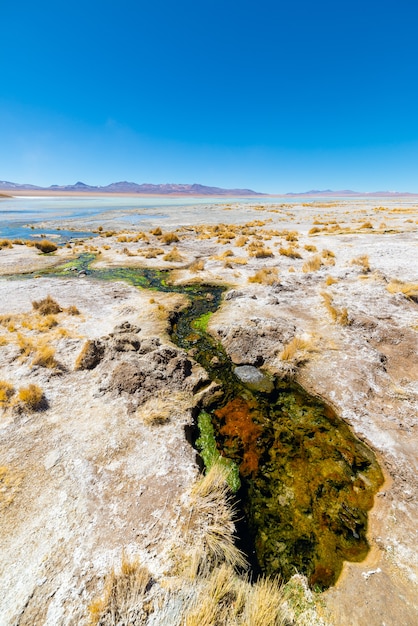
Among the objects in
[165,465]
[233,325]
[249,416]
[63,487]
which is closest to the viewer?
[63,487]

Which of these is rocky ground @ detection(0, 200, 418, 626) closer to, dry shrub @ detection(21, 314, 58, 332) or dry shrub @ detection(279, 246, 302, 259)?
dry shrub @ detection(21, 314, 58, 332)

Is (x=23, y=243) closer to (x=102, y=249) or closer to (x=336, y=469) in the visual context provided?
(x=102, y=249)

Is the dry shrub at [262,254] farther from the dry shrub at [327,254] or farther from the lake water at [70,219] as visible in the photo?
the lake water at [70,219]

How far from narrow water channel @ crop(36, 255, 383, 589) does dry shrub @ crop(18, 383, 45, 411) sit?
15.6ft

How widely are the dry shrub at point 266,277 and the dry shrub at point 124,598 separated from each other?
15008 mm

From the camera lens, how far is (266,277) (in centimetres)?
1773

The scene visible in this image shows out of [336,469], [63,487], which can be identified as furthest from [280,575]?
[63,487]

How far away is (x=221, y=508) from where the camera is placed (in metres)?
5.18

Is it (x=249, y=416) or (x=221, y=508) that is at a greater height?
(x=221, y=508)

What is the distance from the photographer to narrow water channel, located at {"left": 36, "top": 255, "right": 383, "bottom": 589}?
16.2 feet

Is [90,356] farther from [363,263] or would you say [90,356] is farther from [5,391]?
[363,263]

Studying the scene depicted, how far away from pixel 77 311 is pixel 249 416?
9.96 meters

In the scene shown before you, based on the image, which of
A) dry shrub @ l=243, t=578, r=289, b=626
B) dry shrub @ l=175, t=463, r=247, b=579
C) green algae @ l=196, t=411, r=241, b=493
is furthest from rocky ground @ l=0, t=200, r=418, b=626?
dry shrub @ l=243, t=578, r=289, b=626

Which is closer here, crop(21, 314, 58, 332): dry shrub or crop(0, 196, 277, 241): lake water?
crop(21, 314, 58, 332): dry shrub
